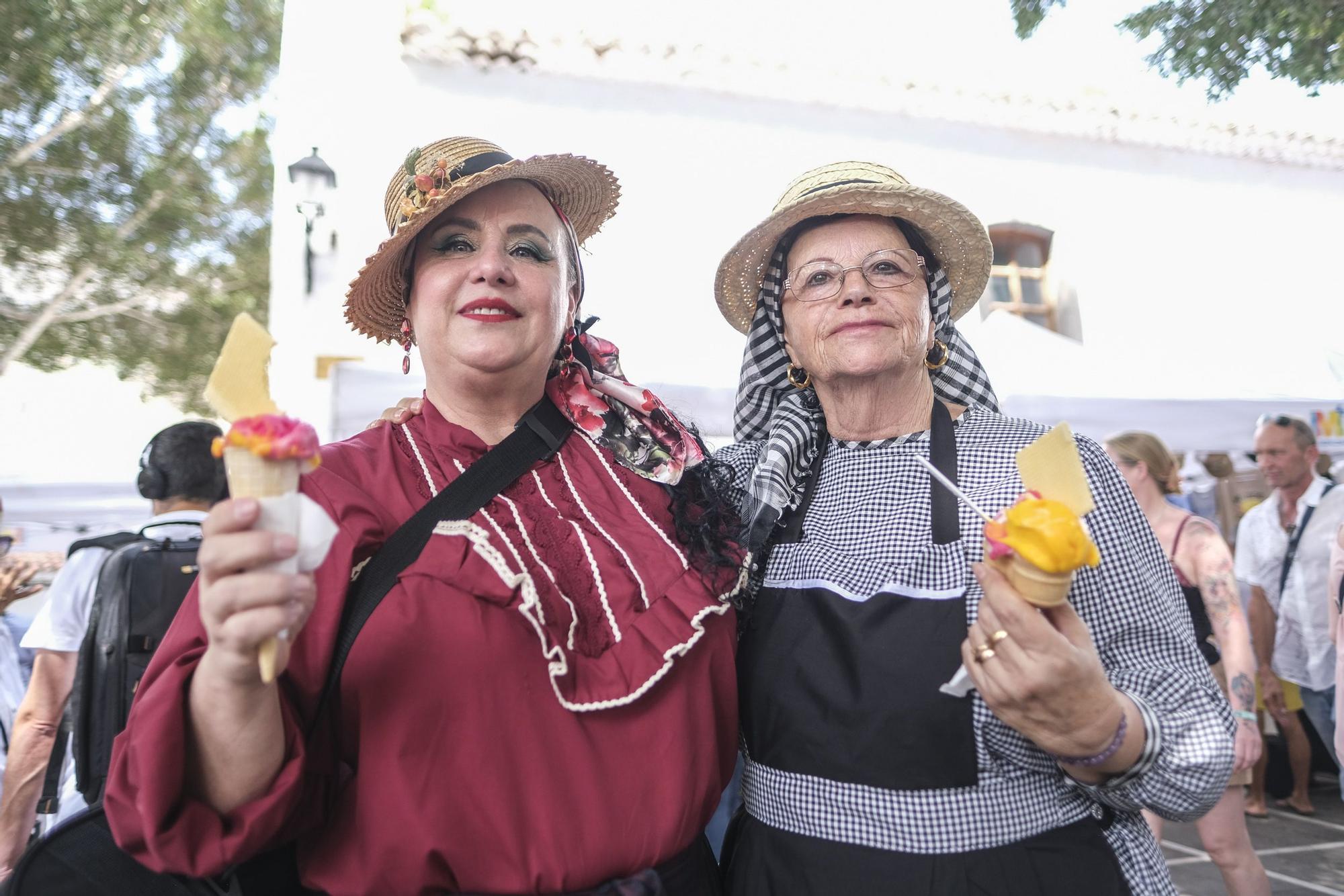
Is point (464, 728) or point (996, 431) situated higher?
point (996, 431)

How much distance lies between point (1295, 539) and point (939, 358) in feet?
14.9

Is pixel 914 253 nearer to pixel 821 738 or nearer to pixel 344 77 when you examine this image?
pixel 821 738

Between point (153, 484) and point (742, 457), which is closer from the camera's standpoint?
point (742, 457)

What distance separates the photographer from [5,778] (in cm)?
330

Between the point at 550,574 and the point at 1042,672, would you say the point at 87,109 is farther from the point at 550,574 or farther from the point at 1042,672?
the point at 1042,672

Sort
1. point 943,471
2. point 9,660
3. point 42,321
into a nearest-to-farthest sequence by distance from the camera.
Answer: point 943,471, point 9,660, point 42,321

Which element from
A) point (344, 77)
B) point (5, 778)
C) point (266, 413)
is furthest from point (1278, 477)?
point (344, 77)

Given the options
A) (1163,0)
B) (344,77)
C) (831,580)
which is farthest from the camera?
(344,77)

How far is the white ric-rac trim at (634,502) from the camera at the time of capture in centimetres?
178

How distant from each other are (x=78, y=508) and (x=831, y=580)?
6166 mm

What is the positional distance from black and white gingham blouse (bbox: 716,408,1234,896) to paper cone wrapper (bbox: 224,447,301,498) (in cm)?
112

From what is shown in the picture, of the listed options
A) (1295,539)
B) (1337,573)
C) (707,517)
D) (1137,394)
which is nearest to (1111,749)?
(707,517)

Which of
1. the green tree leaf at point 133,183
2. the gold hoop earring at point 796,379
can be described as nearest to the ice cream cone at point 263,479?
the gold hoop earring at point 796,379

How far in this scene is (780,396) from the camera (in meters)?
2.47
